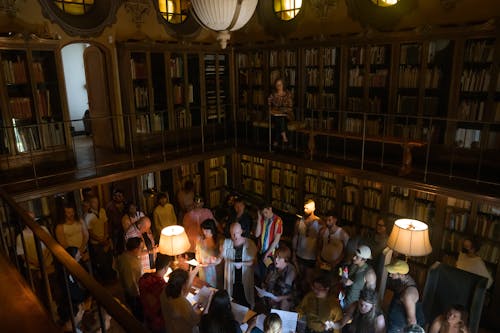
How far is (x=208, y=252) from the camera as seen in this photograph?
4.52 metres

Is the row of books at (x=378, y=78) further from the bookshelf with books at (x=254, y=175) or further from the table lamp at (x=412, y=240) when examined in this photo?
the table lamp at (x=412, y=240)

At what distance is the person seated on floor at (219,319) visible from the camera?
10.2 feet

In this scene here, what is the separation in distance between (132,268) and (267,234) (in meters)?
1.86

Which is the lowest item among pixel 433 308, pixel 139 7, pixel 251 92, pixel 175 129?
pixel 433 308

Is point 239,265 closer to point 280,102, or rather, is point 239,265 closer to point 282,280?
point 282,280

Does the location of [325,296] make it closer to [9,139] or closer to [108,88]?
[9,139]

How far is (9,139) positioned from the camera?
20.1 ft

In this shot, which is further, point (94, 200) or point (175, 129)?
point (175, 129)

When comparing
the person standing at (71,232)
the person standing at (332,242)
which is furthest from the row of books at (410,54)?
the person standing at (71,232)

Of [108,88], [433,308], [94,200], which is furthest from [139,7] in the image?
[433,308]

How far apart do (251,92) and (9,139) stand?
15.4 feet

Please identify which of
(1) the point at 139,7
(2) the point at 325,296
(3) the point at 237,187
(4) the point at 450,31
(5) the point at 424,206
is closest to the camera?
(2) the point at 325,296

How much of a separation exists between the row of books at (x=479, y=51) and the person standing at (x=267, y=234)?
369 centimetres

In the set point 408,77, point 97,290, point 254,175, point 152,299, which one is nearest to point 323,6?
point 408,77
